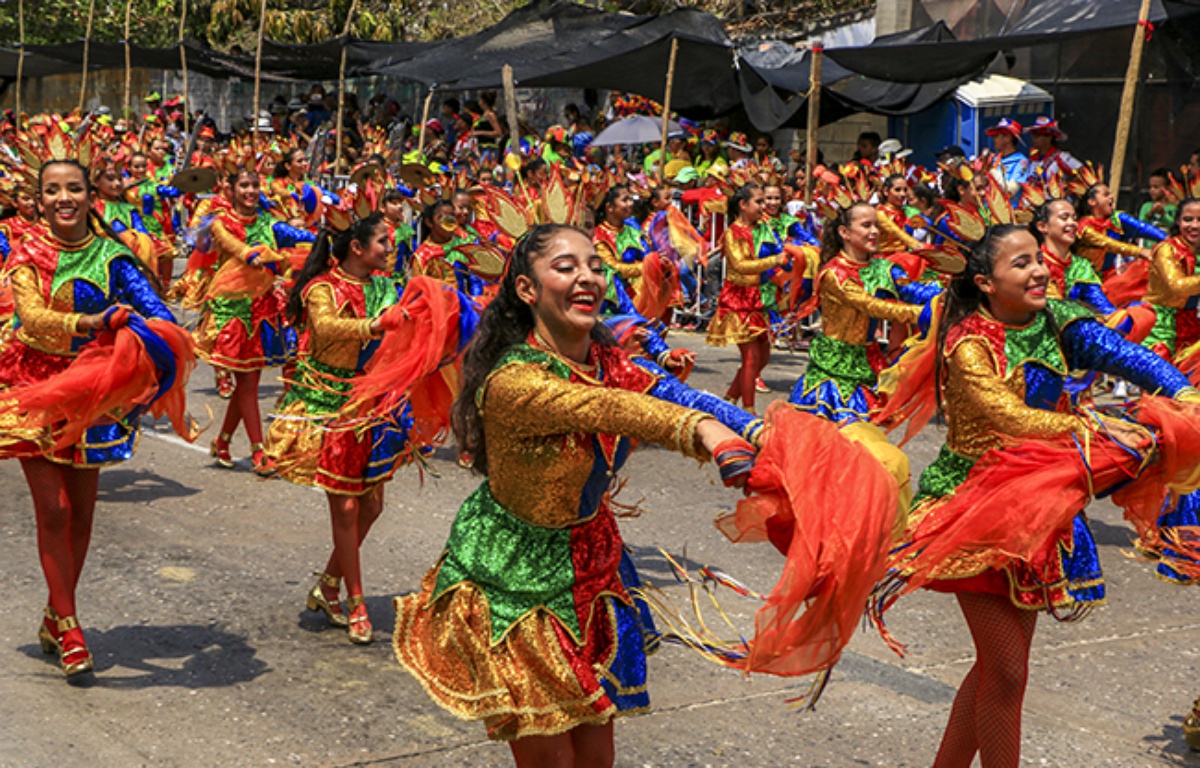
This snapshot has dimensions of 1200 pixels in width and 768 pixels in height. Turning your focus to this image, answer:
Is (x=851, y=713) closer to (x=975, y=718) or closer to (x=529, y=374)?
(x=975, y=718)

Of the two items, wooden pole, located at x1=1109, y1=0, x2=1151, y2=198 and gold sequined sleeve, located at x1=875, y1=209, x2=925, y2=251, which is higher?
wooden pole, located at x1=1109, y1=0, x2=1151, y2=198

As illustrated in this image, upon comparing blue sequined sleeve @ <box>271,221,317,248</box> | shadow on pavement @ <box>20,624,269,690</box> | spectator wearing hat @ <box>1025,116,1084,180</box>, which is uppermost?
spectator wearing hat @ <box>1025,116,1084,180</box>

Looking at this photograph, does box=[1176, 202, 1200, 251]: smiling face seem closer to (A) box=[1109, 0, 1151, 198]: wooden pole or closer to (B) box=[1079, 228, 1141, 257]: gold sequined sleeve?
(B) box=[1079, 228, 1141, 257]: gold sequined sleeve

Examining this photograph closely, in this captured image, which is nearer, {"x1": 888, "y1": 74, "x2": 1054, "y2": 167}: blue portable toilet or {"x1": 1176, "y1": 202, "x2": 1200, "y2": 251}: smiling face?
{"x1": 1176, "y1": 202, "x2": 1200, "y2": 251}: smiling face

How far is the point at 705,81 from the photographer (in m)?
18.7

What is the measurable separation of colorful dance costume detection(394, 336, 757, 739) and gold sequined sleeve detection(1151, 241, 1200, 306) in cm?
667

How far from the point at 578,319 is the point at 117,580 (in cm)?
435

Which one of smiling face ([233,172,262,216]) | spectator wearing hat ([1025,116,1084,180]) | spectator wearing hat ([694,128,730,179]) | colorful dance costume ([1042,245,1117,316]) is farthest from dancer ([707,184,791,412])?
spectator wearing hat ([694,128,730,179])

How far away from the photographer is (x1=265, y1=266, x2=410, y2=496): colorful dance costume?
6379mm

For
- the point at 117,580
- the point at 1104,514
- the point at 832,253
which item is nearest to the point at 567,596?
the point at 117,580

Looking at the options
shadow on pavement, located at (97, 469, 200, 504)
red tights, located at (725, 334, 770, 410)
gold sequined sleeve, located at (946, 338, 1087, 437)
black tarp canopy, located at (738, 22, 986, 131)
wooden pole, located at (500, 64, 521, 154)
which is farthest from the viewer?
black tarp canopy, located at (738, 22, 986, 131)

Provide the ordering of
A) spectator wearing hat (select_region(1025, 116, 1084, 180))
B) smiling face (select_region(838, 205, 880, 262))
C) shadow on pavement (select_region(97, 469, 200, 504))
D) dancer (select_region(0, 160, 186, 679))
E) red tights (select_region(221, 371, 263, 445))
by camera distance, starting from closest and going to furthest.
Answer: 1. dancer (select_region(0, 160, 186, 679))
2. smiling face (select_region(838, 205, 880, 262))
3. shadow on pavement (select_region(97, 469, 200, 504))
4. red tights (select_region(221, 371, 263, 445))
5. spectator wearing hat (select_region(1025, 116, 1084, 180))

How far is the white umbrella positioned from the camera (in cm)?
1883

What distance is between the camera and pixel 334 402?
665 centimetres
